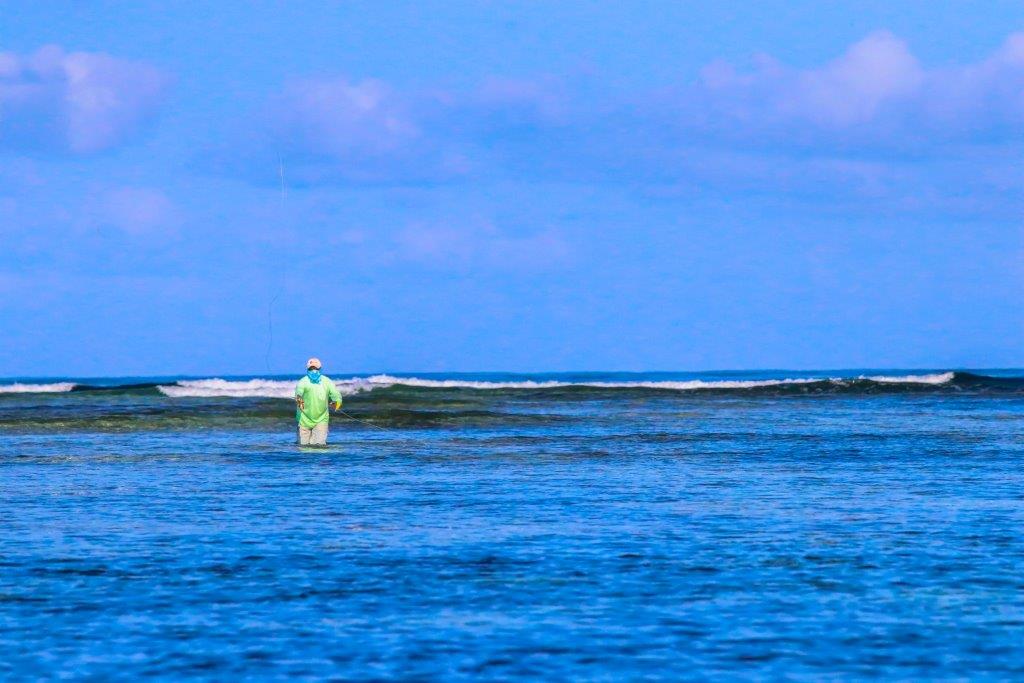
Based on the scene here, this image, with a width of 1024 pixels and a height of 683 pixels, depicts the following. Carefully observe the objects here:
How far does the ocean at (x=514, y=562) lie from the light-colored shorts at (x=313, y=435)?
2.01 feet

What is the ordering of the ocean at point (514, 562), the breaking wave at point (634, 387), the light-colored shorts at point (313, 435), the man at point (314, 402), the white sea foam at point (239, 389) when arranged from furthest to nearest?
the breaking wave at point (634, 387), the white sea foam at point (239, 389), the light-colored shorts at point (313, 435), the man at point (314, 402), the ocean at point (514, 562)

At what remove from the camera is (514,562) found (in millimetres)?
13898

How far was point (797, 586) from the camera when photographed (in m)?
12.4

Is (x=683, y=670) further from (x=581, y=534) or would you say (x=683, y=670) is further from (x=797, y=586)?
(x=581, y=534)

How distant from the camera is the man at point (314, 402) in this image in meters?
28.2

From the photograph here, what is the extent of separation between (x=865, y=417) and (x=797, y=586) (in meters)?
35.1

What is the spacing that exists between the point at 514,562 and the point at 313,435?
17041 millimetres

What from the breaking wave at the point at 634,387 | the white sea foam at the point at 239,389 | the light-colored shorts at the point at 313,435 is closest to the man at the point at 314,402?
the light-colored shorts at the point at 313,435

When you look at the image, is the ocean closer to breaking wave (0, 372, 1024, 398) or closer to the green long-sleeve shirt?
the green long-sleeve shirt

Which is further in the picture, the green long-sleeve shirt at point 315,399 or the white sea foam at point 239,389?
the white sea foam at point 239,389

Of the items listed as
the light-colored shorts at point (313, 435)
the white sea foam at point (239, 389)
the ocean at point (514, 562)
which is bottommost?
the ocean at point (514, 562)

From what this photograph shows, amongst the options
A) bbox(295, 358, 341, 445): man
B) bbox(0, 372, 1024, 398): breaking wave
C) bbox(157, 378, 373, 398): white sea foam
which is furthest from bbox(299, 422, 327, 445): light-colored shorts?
bbox(0, 372, 1024, 398): breaking wave

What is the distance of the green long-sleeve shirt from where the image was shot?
28469mm

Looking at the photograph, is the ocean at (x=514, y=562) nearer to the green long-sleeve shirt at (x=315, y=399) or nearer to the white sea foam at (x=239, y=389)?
the green long-sleeve shirt at (x=315, y=399)
